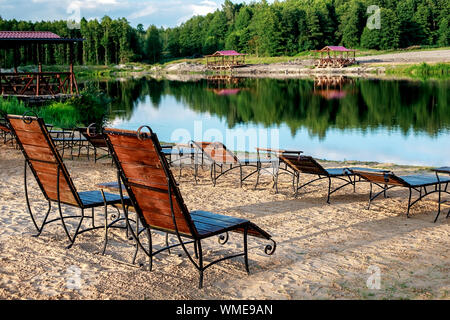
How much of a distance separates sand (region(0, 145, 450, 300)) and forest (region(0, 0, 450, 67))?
6716 centimetres

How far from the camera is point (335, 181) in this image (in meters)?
7.47

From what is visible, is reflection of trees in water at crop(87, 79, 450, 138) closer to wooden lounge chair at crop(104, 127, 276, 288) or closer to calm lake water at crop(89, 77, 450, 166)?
calm lake water at crop(89, 77, 450, 166)

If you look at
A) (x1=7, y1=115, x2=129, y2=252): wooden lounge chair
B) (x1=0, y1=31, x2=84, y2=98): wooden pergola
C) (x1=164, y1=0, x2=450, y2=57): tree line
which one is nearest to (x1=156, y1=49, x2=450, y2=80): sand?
(x1=164, y1=0, x2=450, y2=57): tree line

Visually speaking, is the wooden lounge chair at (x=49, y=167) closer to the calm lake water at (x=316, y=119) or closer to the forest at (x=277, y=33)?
the calm lake water at (x=316, y=119)

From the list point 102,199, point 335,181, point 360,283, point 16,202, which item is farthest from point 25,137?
point 335,181

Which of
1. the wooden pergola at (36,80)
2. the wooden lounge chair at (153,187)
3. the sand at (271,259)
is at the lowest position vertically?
the sand at (271,259)

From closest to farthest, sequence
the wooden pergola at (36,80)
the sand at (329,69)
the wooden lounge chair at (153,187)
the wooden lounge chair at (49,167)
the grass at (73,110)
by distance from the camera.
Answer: the wooden lounge chair at (153,187)
the wooden lounge chair at (49,167)
the grass at (73,110)
the wooden pergola at (36,80)
the sand at (329,69)

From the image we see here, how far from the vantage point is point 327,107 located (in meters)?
25.5

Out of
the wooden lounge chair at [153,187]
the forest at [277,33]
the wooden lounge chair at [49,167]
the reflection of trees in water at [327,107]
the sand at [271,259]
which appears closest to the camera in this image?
the wooden lounge chair at [153,187]

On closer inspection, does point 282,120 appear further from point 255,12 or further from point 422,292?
point 255,12

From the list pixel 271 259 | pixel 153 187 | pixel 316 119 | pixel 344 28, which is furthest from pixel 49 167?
pixel 344 28

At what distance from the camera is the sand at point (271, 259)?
349cm

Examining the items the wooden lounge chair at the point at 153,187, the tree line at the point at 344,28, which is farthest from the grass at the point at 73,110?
the tree line at the point at 344,28

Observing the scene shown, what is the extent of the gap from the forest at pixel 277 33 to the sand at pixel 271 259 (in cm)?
6716
